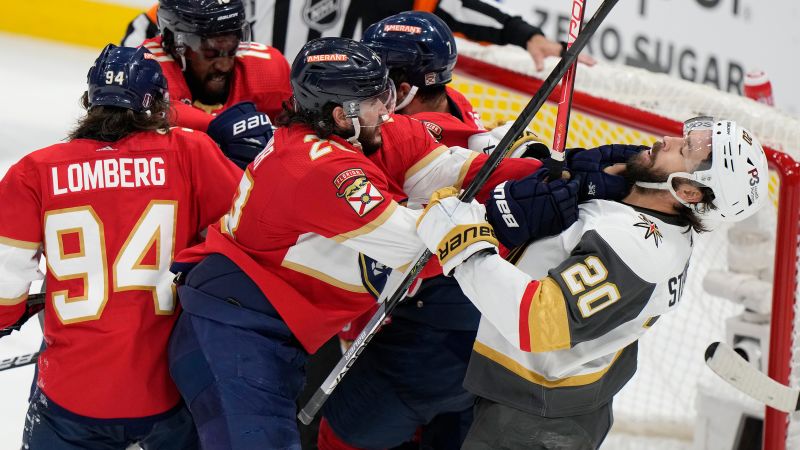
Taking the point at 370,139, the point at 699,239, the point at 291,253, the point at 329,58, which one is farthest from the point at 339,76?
the point at 699,239

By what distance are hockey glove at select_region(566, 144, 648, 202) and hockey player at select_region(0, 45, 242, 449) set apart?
815mm

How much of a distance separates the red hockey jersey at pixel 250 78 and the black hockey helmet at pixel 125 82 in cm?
57

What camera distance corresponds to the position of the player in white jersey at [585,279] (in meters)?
2.20

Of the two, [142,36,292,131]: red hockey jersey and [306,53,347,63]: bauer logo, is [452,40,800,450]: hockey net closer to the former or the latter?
[142,36,292,131]: red hockey jersey

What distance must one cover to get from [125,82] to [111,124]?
0.10 metres

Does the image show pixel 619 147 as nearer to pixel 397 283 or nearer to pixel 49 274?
pixel 397 283

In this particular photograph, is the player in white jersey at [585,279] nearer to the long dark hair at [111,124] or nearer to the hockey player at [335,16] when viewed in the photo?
the long dark hair at [111,124]

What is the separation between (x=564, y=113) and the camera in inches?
93.7

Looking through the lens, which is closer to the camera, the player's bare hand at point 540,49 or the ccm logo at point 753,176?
the ccm logo at point 753,176

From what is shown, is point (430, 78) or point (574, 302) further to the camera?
point (430, 78)

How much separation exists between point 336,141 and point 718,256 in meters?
2.43

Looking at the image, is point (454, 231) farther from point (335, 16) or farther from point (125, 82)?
point (335, 16)

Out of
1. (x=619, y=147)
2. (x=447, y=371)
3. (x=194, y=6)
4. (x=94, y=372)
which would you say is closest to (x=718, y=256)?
(x=447, y=371)

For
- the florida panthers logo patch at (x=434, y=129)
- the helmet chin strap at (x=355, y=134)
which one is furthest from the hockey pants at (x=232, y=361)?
the florida panthers logo patch at (x=434, y=129)
